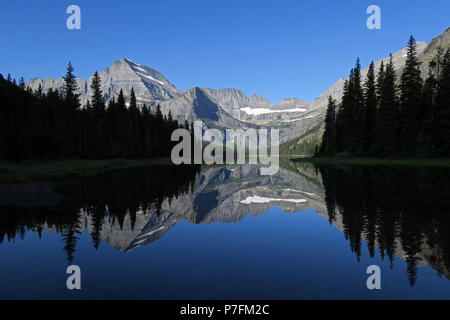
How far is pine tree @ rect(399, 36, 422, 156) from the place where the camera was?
193ft

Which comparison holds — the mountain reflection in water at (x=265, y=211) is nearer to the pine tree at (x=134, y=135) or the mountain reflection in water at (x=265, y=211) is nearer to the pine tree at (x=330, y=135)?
the pine tree at (x=330, y=135)

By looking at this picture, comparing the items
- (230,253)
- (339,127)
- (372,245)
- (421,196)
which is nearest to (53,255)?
(230,253)

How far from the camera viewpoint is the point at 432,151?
5412 cm

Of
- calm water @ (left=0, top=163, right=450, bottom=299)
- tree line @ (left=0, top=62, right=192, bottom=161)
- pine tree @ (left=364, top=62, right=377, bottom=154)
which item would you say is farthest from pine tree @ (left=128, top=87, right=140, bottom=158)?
calm water @ (left=0, top=163, right=450, bottom=299)

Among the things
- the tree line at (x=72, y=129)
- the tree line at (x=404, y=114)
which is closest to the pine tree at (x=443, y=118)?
the tree line at (x=404, y=114)

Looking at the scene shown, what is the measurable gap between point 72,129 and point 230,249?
2794 inches

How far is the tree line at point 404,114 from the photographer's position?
5488cm

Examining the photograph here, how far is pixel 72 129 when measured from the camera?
70438mm

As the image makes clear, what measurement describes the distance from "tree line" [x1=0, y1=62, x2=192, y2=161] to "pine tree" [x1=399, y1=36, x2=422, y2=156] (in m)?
72.8

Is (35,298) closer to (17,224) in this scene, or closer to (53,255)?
(53,255)

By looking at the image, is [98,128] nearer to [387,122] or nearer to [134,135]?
[134,135]
